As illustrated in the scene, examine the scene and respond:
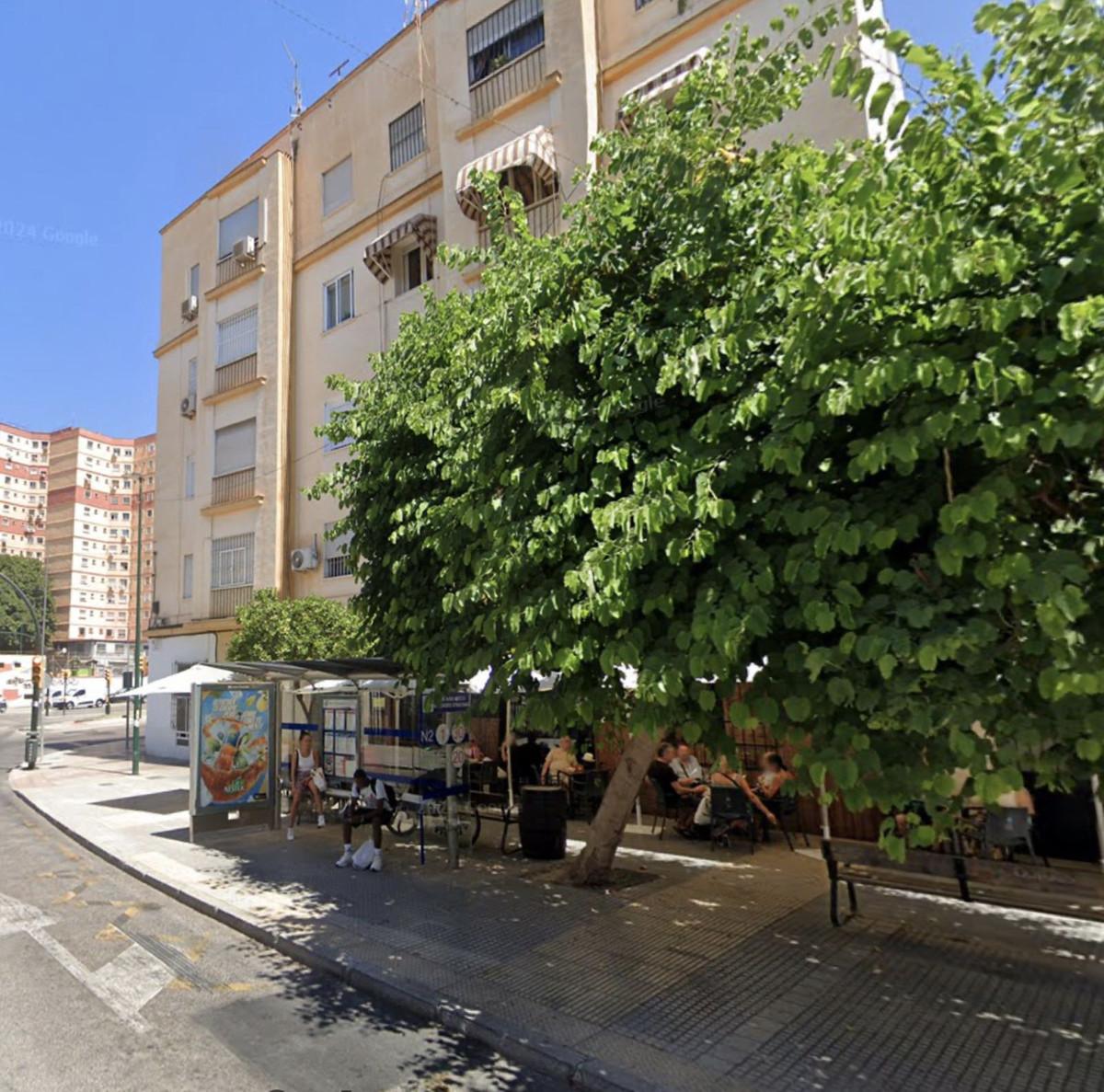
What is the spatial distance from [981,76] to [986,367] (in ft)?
5.63

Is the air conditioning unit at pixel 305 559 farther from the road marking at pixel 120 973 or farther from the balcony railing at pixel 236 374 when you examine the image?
the road marking at pixel 120 973

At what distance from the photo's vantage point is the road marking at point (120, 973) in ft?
18.6

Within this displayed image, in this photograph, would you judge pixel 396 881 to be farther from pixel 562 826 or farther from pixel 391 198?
pixel 391 198

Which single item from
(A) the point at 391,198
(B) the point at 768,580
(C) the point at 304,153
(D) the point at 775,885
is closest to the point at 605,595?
(B) the point at 768,580

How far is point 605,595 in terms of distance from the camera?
13.9 feet

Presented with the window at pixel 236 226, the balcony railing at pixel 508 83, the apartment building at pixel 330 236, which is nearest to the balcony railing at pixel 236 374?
the apartment building at pixel 330 236

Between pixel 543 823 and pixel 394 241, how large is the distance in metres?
15.0

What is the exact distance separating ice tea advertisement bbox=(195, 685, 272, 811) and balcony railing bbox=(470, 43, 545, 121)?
13.6m

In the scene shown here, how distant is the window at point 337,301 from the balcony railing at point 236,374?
9.73ft

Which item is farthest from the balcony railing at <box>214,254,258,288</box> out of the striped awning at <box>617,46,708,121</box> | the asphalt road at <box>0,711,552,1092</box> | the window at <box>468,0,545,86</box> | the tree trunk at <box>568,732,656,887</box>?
the tree trunk at <box>568,732,656,887</box>

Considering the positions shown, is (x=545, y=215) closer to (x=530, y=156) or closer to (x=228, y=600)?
(x=530, y=156)

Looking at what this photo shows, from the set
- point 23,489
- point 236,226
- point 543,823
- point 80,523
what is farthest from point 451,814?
point 23,489

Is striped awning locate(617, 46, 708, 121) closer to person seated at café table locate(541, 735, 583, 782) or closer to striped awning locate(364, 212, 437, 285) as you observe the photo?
striped awning locate(364, 212, 437, 285)

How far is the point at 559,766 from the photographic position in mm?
12461
